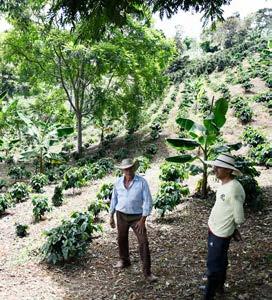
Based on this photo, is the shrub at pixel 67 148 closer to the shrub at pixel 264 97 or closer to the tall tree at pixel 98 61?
the tall tree at pixel 98 61

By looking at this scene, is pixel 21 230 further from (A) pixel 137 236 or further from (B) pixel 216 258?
(B) pixel 216 258

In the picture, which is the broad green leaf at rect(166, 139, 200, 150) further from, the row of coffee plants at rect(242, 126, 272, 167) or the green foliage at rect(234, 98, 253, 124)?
the green foliage at rect(234, 98, 253, 124)

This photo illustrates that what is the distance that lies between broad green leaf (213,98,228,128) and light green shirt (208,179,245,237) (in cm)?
399

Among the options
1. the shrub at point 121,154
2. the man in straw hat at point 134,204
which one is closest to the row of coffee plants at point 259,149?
the shrub at point 121,154

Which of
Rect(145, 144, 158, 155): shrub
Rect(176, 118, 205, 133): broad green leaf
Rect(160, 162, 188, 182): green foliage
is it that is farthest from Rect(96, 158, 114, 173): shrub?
Rect(176, 118, 205, 133): broad green leaf

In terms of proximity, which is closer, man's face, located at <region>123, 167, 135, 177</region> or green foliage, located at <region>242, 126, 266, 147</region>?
man's face, located at <region>123, 167, 135, 177</region>

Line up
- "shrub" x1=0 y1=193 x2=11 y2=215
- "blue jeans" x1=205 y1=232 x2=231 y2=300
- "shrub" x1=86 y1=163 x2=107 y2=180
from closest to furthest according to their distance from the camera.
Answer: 1. "blue jeans" x1=205 y1=232 x2=231 y2=300
2. "shrub" x1=0 y1=193 x2=11 y2=215
3. "shrub" x1=86 y1=163 x2=107 y2=180

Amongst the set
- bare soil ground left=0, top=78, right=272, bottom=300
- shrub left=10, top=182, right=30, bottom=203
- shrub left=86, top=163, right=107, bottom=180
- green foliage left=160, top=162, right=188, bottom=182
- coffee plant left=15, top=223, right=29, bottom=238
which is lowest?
bare soil ground left=0, top=78, right=272, bottom=300

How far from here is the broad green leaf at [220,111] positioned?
7993mm

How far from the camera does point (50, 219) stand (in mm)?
10156

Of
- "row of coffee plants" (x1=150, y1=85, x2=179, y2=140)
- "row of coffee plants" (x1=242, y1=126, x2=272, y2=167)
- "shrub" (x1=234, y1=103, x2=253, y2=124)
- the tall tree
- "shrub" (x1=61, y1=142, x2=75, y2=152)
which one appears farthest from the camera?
"shrub" (x1=61, y1=142, x2=75, y2=152)

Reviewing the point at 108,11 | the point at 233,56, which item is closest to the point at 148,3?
the point at 108,11

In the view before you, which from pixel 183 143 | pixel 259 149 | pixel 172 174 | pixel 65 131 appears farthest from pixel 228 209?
pixel 65 131

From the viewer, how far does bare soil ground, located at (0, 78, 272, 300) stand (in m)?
5.26
